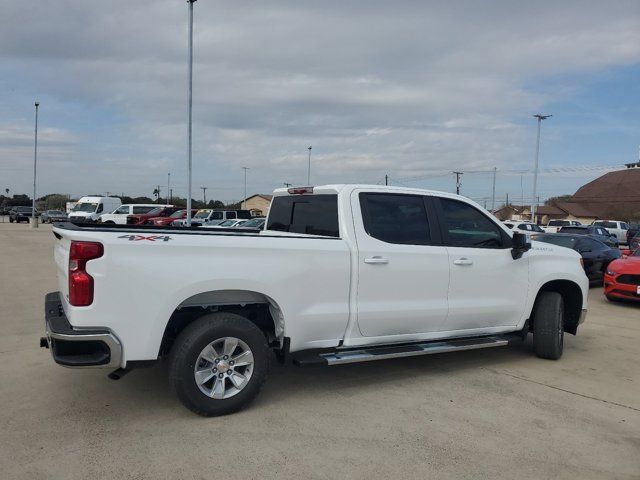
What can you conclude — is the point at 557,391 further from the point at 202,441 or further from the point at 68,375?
the point at 68,375

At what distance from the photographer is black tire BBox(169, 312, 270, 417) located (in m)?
4.10

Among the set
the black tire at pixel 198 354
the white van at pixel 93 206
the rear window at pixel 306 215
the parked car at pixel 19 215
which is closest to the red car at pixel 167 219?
the white van at pixel 93 206

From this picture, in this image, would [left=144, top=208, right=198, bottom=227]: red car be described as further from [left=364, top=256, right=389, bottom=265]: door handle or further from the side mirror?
[left=364, top=256, right=389, bottom=265]: door handle

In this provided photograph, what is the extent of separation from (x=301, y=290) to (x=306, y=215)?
1.27 m

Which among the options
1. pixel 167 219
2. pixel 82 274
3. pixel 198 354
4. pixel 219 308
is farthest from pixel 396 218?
pixel 167 219

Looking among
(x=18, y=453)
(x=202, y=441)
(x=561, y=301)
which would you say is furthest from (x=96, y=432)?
(x=561, y=301)

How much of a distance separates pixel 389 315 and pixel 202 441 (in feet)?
6.62

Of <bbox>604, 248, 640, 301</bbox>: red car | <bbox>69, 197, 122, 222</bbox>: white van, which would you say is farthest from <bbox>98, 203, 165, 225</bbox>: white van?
<bbox>604, 248, 640, 301</bbox>: red car

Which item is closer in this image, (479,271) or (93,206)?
(479,271)

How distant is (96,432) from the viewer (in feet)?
13.1

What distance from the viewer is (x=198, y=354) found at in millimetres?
4137

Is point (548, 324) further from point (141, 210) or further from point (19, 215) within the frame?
point (19, 215)

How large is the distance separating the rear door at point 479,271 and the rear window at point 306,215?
119 centimetres

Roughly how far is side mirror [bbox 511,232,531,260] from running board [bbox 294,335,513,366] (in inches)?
37.2
